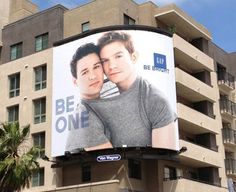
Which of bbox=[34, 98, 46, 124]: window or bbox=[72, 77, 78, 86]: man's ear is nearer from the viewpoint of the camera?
bbox=[72, 77, 78, 86]: man's ear

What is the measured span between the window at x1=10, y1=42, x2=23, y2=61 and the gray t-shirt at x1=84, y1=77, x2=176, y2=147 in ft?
46.4

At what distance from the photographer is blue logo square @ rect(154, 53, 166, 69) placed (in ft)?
161

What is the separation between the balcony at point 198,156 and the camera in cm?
5091

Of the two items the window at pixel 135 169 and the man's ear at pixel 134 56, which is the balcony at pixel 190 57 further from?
the window at pixel 135 169

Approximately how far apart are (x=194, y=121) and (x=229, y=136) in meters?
10.7

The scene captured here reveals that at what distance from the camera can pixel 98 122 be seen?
47.5 meters

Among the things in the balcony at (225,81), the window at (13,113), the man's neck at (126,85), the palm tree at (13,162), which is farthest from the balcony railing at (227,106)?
the palm tree at (13,162)

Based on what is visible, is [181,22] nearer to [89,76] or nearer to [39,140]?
[89,76]

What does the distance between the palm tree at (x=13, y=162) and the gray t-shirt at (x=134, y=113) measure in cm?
700

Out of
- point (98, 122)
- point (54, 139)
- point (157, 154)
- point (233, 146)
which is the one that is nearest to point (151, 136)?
point (157, 154)

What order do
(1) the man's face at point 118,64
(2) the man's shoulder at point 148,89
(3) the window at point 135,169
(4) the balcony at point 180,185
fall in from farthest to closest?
(1) the man's face at point 118,64
(4) the balcony at point 180,185
(2) the man's shoulder at point 148,89
(3) the window at point 135,169

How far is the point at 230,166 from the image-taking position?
60.9 m

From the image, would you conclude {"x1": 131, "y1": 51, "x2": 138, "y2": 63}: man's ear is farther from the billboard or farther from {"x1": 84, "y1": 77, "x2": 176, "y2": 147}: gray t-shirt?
{"x1": 84, "y1": 77, "x2": 176, "y2": 147}: gray t-shirt

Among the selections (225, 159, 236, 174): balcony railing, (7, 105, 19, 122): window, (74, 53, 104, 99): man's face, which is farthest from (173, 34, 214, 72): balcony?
(7, 105, 19, 122): window
